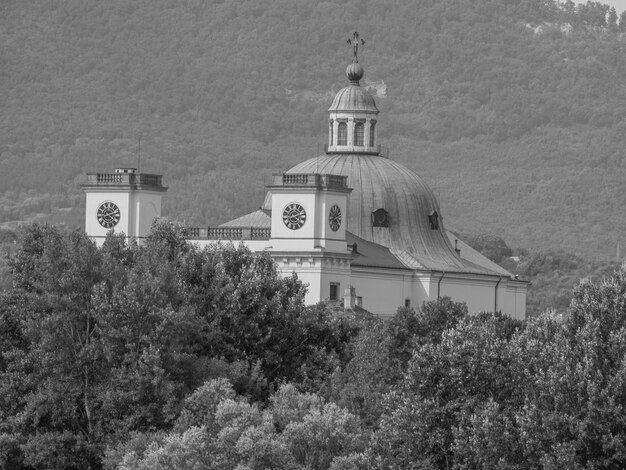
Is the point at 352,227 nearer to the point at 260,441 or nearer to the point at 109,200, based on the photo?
the point at 109,200

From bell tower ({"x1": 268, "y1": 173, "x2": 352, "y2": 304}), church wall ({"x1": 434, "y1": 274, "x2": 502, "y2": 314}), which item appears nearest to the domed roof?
church wall ({"x1": 434, "y1": 274, "x2": 502, "y2": 314})

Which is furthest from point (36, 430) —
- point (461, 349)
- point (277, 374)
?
point (461, 349)

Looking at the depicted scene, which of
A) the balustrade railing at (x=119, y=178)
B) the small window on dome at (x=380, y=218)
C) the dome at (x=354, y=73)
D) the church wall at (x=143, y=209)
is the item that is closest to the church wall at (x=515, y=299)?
the small window on dome at (x=380, y=218)

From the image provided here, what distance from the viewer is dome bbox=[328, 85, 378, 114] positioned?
146 m

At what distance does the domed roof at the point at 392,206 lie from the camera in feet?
466

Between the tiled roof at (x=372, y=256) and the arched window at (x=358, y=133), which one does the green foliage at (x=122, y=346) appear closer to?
the tiled roof at (x=372, y=256)

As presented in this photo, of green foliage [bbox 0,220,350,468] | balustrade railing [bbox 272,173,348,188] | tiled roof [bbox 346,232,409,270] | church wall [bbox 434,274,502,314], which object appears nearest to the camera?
green foliage [bbox 0,220,350,468]

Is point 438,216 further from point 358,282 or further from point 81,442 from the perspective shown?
point 81,442

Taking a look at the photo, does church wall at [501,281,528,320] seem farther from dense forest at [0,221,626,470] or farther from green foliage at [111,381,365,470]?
green foliage at [111,381,365,470]

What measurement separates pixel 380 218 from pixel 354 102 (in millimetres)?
7109

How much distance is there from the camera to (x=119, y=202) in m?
130

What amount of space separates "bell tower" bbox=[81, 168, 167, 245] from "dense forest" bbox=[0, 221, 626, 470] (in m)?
20.6

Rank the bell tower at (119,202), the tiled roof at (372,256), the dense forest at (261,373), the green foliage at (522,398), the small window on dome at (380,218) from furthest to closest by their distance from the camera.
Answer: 1. the small window on dome at (380,218)
2. the tiled roof at (372,256)
3. the bell tower at (119,202)
4. the dense forest at (261,373)
5. the green foliage at (522,398)

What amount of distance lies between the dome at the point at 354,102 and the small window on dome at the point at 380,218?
611 cm
